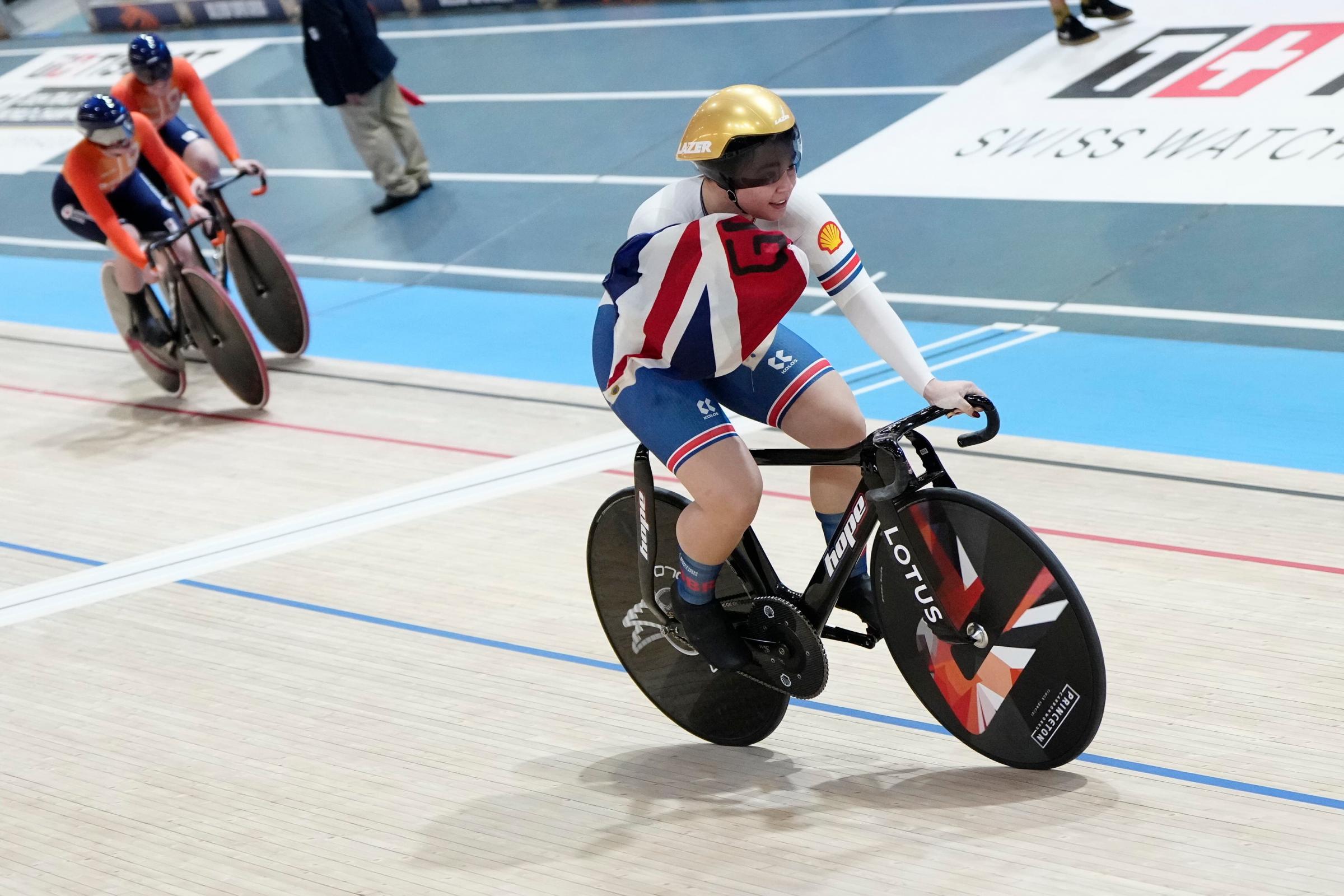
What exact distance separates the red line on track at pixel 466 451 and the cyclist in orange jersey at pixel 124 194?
402 millimetres

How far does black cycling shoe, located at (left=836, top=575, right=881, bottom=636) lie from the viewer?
262cm

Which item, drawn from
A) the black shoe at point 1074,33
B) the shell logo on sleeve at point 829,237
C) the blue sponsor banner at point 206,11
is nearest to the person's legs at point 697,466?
the shell logo on sleeve at point 829,237

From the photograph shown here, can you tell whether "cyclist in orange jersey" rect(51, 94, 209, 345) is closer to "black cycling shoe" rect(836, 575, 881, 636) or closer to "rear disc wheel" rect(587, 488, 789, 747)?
"rear disc wheel" rect(587, 488, 789, 747)

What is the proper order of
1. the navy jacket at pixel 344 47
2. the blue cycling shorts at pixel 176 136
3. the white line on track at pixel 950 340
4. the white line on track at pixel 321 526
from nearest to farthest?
the white line on track at pixel 321 526, the white line on track at pixel 950 340, the blue cycling shorts at pixel 176 136, the navy jacket at pixel 344 47

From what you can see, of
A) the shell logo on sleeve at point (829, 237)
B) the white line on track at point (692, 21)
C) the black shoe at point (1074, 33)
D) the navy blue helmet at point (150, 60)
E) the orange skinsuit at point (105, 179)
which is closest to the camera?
the shell logo on sleeve at point (829, 237)

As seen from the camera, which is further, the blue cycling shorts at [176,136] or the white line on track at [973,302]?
the blue cycling shorts at [176,136]

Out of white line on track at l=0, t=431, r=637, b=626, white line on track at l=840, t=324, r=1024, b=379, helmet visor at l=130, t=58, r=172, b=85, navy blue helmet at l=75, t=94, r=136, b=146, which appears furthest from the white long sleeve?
helmet visor at l=130, t=58, r=172, b=85

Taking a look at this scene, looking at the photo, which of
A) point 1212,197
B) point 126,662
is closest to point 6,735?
point 126,662

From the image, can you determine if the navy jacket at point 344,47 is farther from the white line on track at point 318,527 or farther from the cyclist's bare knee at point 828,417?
the cyclist's bare knee at point 828,417

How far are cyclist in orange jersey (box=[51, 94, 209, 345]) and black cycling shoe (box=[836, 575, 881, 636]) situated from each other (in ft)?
13.5

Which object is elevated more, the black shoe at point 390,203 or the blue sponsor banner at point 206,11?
the blue sponsor banner at point 206,11

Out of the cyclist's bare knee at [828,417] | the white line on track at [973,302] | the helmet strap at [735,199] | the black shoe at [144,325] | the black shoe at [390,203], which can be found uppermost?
the helmet strap at [735,199]

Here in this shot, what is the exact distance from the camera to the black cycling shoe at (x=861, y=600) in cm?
262

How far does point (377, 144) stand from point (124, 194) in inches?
103
